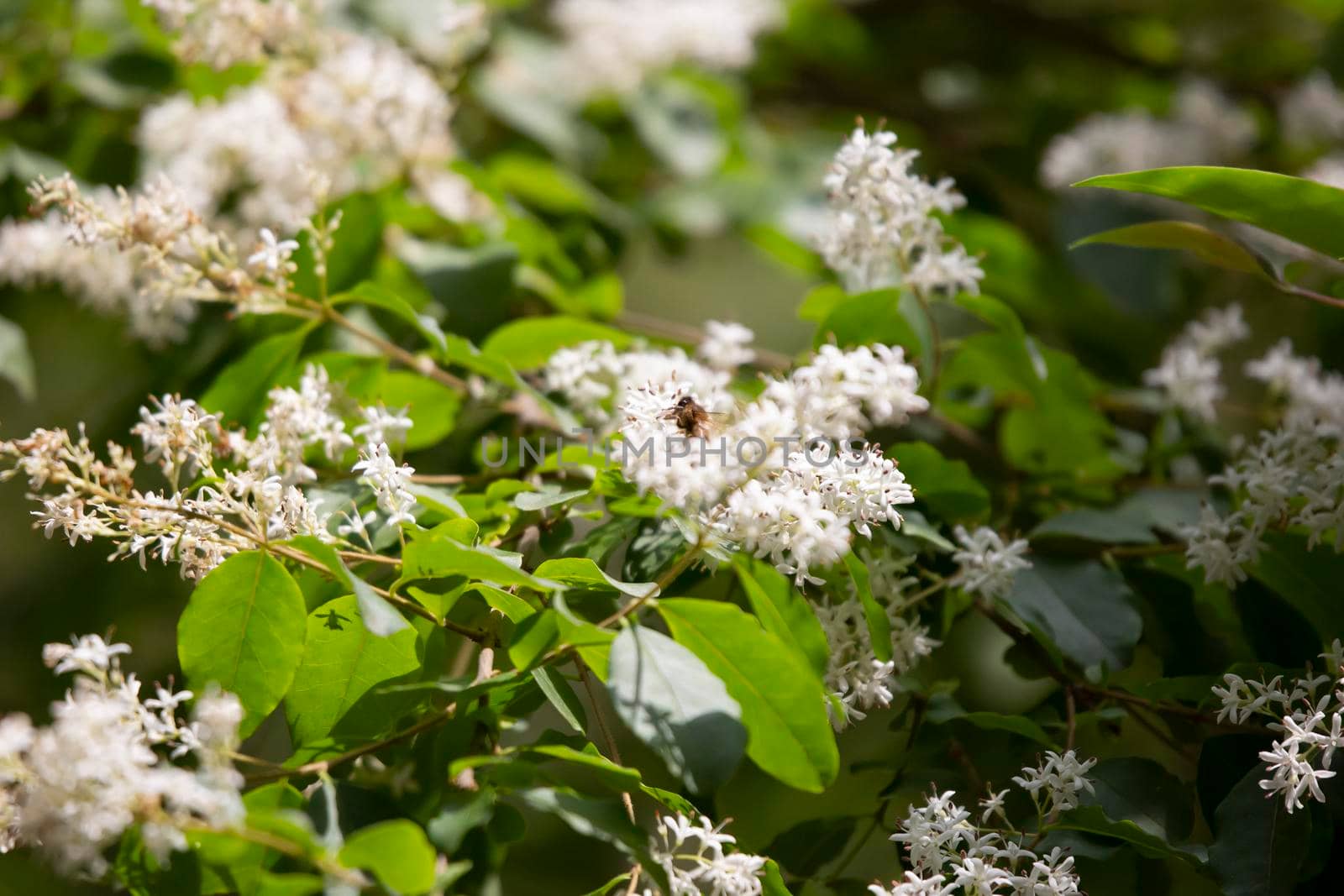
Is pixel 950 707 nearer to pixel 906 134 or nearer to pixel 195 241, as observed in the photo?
pixel 195 241

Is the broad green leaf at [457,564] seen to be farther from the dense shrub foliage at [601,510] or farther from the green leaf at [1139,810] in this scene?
the green leaf at [1139,810]

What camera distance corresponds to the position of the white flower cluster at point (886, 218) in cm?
78

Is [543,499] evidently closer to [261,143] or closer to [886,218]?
[886,218]

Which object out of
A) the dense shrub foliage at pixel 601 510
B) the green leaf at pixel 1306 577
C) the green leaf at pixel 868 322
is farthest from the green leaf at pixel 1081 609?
the green leaf at pixel 868 322

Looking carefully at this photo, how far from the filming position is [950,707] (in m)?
0.80

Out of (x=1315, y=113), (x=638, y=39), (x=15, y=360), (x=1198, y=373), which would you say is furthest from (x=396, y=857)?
(x=1315, y=113)

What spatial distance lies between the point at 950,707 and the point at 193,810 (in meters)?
0.55

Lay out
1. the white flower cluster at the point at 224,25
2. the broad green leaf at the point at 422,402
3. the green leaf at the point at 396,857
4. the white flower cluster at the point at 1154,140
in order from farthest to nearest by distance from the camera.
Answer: the white flower cluster at the point at 1154,140
the white flower cluster at the point at 224,25
the broad green leaf at the point at 422,402
the green leaf at the point at 396,857

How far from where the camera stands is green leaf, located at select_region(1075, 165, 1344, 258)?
690 mm

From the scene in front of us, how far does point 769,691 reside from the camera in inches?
23.2

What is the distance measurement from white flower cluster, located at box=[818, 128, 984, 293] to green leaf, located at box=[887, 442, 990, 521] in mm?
149

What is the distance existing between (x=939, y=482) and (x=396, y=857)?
0.51 meters

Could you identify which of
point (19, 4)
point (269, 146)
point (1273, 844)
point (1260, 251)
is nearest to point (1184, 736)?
point (1273, 844)

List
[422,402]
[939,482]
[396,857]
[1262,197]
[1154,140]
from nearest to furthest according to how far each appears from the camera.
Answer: [396,857] < [1262,197] < [939,482] < [422,402] < [1154,140]
